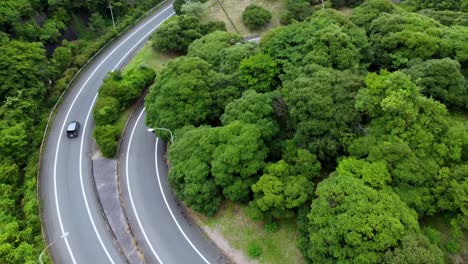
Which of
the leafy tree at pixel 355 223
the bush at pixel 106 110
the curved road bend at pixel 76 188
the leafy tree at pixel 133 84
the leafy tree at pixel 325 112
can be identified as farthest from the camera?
the leafy tree at pixel 133 84

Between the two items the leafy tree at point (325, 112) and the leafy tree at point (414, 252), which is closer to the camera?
the leafy tree at point (414, 252)

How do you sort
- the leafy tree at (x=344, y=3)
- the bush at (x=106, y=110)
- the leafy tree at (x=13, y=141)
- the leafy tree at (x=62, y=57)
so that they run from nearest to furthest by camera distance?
the leafy tree at (x=13, y=141) → the bush at (x=106, y=110) → the leafy tree at (x=62, y=57) → the leafy tree at (x=344, y=3)

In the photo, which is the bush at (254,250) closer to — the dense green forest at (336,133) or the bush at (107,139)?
the dense green forest at (336,133)

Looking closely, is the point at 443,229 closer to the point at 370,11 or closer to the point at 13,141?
the point at 370,11

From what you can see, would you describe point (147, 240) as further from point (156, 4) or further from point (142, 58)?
point (156, 4)

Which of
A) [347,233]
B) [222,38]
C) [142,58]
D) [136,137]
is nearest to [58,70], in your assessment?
[142,58]

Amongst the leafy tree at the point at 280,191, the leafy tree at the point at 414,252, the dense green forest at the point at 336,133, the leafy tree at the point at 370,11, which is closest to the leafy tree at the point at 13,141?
the dense green forest at the point at 336,133

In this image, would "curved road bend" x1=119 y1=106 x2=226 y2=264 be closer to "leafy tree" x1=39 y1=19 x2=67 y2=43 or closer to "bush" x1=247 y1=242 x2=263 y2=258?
"bush" x1=247 y1=242 x2=263 y2=258
